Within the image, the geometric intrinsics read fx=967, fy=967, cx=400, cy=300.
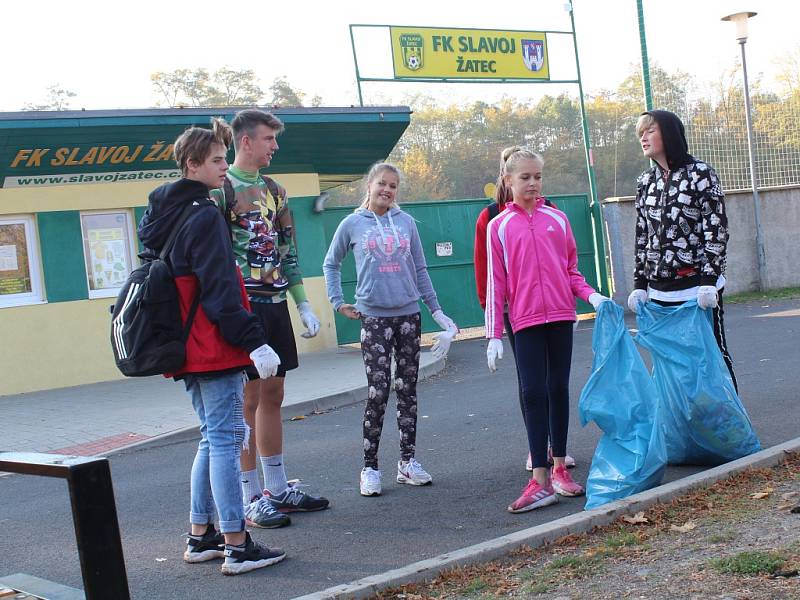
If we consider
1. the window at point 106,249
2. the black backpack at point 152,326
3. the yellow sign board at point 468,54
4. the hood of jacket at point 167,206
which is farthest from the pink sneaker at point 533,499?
the yellow sign board at point 468,54

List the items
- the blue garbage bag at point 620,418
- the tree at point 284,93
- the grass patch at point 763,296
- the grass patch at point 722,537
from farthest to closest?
the tree at point 284,93 < the grass patch at point 763,296 < the blue garbage bag at point 620,418 < the grass patch at point 722,537

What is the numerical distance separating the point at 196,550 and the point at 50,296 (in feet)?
31.6

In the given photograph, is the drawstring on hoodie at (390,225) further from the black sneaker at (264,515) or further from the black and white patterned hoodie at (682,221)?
the black sneaker at (264,515)

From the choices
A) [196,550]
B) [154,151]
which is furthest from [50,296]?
[196,550]

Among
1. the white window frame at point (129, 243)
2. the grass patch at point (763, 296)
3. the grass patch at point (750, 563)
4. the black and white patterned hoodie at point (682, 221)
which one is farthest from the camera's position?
the grass patch at point (763, 296)

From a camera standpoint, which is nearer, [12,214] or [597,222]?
[12,214]

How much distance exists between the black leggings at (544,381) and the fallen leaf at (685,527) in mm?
942

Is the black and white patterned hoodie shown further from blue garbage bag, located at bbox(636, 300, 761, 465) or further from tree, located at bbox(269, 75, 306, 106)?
tree, located at bbox(269, 75, 306, 106)

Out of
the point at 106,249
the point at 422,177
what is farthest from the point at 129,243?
the point at 422,177

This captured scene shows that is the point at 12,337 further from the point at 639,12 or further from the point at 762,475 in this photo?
the point at 639,12

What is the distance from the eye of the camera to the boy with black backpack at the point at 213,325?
403 cm

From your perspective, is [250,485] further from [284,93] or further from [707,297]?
[284,93]

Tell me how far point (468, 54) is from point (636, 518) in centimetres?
1430

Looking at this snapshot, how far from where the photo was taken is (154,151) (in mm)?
13898
